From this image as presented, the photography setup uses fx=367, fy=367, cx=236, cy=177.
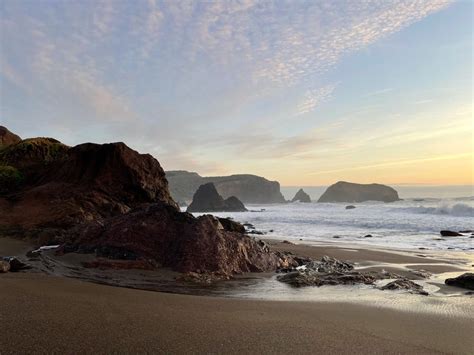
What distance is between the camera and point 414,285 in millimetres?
6711

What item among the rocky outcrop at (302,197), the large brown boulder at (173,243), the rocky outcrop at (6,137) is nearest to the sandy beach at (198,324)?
the large brown boulder at (173,243)

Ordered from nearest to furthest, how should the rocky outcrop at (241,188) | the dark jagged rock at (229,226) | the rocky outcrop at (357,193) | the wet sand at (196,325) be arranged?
the wet sand at (196,325)
the dark jagged rock at (229,226)
the rocky outcrop at (357,193)
the rocky outcrop at (241,188)

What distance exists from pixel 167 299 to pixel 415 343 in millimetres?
2927

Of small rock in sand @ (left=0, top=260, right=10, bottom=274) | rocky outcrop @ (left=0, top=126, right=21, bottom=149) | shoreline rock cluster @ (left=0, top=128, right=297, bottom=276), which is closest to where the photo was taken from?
small rock in sand @ (left=0, top=260, right=10, bottom=274)

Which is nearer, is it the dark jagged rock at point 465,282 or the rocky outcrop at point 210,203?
the dark jagged rock at point 465,282

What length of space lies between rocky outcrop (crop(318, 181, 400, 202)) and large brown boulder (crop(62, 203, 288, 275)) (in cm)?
12428

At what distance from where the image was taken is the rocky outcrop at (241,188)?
150312 mm

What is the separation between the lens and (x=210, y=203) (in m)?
81.2

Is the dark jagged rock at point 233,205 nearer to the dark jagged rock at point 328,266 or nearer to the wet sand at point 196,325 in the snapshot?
the dark jagged rock at point 328,266

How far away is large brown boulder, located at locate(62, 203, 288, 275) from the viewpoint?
7.09m

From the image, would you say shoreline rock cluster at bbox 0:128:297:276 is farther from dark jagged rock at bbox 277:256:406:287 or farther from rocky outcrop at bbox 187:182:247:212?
rocky outcrop at bbox 187:182:247:212

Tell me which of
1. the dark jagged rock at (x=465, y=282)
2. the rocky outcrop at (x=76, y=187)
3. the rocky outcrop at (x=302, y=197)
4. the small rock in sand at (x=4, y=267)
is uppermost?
the rocky outcrop at (x=302, y=197)

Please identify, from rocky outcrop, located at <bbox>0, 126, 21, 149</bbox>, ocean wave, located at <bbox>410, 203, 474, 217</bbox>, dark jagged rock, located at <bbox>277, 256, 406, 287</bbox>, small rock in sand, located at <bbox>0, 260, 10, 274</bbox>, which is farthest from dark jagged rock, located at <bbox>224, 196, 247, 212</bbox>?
small rock in sand, located at <bbox>0, 260, 10, 274</bbox>

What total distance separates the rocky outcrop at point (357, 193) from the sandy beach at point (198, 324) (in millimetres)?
126720
